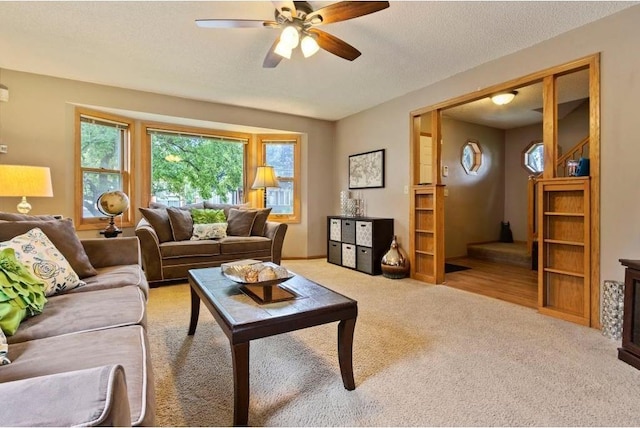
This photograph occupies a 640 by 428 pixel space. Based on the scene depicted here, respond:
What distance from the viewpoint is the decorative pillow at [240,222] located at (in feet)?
14.4

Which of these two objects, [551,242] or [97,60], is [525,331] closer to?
[551,242]

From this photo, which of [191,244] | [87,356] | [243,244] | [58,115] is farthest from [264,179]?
[87,356]

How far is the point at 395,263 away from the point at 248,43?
9.62 ft

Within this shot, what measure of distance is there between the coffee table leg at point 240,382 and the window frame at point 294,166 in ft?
13.4

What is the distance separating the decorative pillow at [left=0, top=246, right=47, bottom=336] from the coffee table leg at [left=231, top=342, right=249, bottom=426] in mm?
863

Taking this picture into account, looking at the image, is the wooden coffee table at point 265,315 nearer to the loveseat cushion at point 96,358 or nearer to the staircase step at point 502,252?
the loveseat cushion at point 96,358

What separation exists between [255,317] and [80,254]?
1.49 meters

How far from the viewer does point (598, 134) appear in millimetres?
2445

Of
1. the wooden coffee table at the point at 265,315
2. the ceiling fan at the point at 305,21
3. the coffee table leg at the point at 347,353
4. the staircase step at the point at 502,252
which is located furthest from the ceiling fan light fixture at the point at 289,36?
the staircase step at the point at 502,252

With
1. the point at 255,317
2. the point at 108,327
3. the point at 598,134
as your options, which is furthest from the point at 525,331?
the point at 108,327

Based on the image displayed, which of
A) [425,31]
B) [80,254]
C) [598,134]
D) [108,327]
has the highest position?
[425,31]

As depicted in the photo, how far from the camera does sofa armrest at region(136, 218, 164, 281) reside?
354 centimetres

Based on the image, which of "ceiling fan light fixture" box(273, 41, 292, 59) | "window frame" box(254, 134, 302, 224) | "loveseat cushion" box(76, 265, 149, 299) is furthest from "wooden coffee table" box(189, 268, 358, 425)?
"window frame" box(254, 134, 302, 224)

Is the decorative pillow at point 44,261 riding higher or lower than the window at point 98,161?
lower
